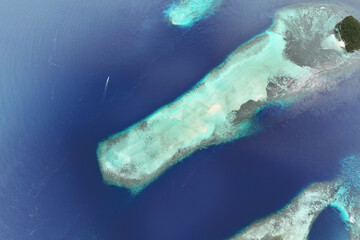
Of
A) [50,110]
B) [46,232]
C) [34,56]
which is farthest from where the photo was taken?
[34,56]

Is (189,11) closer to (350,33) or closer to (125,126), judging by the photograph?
(125,126)

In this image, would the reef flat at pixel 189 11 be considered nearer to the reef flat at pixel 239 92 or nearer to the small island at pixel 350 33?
the reef flat at pixel 239 92

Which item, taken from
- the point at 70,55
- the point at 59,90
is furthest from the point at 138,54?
the point at 59,90

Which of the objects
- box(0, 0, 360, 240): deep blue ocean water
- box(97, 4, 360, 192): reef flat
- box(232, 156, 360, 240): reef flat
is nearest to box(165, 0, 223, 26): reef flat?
box(0, 0, 360, 240): deep blue ocean water

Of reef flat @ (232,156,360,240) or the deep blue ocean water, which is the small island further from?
reef flat @ (232,156,360,240)

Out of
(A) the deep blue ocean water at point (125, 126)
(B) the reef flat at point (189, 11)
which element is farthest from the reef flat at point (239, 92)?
(B) the reef flat at point (189, 11)

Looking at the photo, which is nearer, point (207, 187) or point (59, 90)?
point (207, 187)

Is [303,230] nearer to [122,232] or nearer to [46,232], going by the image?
[122,232]
